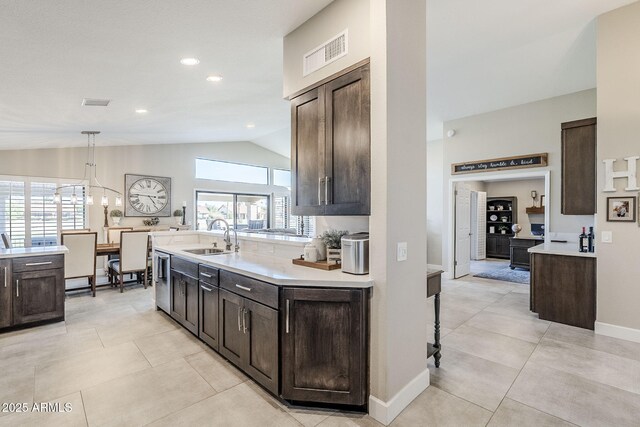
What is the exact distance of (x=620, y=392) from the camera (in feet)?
7.83

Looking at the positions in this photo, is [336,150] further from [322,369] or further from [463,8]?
Answer: [463,8]

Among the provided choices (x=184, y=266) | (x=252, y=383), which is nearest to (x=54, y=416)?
(x=252, y=383)

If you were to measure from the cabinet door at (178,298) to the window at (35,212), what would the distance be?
442cm

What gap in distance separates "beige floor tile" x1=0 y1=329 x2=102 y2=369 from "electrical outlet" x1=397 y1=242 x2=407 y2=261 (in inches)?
124

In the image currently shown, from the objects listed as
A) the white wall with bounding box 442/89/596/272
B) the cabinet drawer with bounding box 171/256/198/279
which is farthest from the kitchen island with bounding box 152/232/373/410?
the white wall with bounding box 442/89/596/272

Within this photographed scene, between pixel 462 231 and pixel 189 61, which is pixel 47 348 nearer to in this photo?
pixel 189 61

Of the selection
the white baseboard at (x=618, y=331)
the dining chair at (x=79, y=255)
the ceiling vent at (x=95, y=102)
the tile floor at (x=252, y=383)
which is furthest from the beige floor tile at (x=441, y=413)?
the dining chair at (x=79, y=255)

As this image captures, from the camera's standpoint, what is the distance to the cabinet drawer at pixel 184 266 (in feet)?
10.6

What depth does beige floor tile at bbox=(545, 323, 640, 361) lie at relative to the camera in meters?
3.11

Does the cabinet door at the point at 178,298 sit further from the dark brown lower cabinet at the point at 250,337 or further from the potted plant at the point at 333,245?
the potted plant at the point at 333,245

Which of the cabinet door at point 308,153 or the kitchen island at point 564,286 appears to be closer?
the cabinet door at point 308,153

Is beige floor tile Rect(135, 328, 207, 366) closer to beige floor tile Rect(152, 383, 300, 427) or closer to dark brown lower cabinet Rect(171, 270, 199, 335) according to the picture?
dark brown lower cabinet Rect(171, 270, 199, 335)

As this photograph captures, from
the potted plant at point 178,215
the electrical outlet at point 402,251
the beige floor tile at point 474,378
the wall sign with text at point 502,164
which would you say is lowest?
the beige floor tile at point 474,378

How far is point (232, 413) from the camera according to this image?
2143mm
